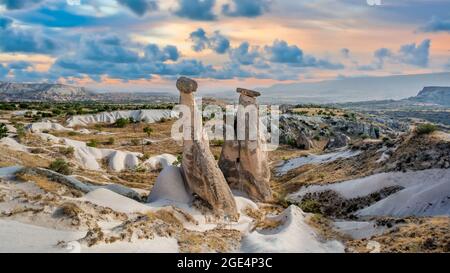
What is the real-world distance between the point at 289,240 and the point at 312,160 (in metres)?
26.8

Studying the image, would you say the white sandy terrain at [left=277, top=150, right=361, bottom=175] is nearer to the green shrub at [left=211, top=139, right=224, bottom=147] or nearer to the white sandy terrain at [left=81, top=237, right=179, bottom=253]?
the green shrub at [left=211, top=139, right=224, bottom=147]

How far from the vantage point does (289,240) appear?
15102 mm

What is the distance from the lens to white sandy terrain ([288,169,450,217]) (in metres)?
19.6

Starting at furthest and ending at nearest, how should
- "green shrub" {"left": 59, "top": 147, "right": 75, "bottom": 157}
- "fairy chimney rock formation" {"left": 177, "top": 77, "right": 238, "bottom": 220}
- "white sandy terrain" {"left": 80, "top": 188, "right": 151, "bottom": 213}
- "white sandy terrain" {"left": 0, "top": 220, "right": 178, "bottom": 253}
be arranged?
1. "green shrub" {"left": 59, "top": 147, "right": 75, "bottom": 157}
2. "fairy chimney rock formation" {"left": 177, "top": 77, "right": 238, "bottom": 220}
3. "white sandy terrain" {"left": 80, "top": 188, "right": 151, "bottom": 213}
4. "white sandy terrain" {"left": 0, "top": 220, "right": 178, "bottom": 253}

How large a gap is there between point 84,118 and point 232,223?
276ft

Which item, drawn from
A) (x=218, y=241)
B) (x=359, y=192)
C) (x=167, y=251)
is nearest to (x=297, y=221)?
(x=218, y=241)

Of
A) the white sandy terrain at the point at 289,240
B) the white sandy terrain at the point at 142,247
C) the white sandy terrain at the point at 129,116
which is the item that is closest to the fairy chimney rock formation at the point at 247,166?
the white sandy terrain at the point at 289,240

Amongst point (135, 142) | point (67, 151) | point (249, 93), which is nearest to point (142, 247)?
point (249, 93)

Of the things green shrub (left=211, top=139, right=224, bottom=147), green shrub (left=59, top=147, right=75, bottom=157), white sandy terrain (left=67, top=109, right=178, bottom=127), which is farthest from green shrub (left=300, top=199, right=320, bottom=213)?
white sandy terrain (left=67, top=109, right=178, bottom=127)

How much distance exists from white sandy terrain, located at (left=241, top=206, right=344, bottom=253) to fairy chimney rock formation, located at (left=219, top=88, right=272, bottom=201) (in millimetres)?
5771

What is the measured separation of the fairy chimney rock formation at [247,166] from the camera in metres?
23.7

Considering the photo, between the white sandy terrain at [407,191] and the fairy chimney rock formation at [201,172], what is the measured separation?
7.33 meters

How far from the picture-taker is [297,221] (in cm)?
1752
